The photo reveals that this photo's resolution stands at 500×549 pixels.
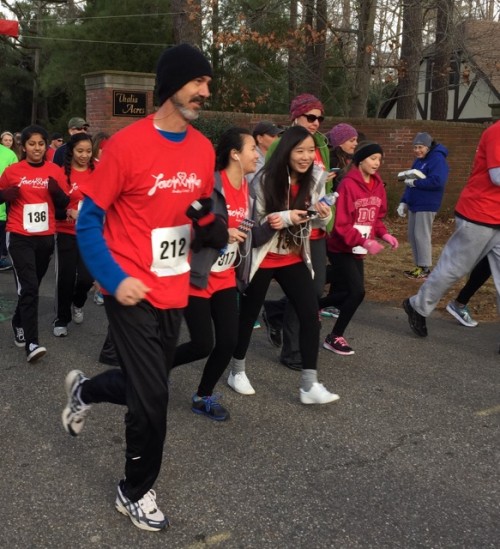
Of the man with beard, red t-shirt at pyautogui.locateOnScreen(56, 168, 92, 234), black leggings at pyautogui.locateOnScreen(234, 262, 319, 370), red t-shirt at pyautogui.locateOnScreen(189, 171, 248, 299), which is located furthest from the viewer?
red t-shirt at pyautogui.locateOnScreen(56, 168, 92, 234)

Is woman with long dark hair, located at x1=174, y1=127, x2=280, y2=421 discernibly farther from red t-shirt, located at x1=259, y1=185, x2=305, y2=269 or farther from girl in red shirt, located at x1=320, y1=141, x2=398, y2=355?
girl in red shirt, located at x1=320, y1=141, x2=398, y2=355

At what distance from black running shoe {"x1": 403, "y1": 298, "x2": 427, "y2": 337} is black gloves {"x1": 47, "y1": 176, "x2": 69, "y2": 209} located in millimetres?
2982

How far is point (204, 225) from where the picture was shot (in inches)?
114

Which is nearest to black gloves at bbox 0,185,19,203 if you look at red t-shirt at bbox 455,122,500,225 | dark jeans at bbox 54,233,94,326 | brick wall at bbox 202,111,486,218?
dark jeans at bbox 54,233,94,326

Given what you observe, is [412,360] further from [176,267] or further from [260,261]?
[176,267]

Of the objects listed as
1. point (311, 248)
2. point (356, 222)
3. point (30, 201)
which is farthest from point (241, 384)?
point (30, 201)

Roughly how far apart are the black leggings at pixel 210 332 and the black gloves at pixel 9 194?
83.5 inches

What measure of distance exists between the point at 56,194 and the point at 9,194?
344mm

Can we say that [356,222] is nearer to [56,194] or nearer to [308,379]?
[308,379]

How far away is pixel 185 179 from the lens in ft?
9.37

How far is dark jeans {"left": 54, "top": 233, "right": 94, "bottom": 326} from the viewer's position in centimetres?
576

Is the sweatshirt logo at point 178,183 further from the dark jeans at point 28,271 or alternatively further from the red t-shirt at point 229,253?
the dark jeans at point 28,271

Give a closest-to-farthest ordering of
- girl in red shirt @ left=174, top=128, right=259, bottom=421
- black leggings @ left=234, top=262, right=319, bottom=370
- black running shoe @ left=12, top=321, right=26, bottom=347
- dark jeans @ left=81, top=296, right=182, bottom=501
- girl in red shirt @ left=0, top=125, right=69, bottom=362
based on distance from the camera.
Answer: dark jeans @ left=81, top=296, right=182, bottom=501 < girl in red shirt @ left=174, top=128, right=259, bottom=421 < black leggings @ left=234, top=262, right=319, bottom=370 < girl in red shirt @ left=0, top=125, right=69, bottom=362 < black running shoe @ left=12, top=321, right=26, bottom=347

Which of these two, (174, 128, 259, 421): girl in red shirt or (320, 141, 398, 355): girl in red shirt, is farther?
(320, 141, 398, 355): girl in red shirt
